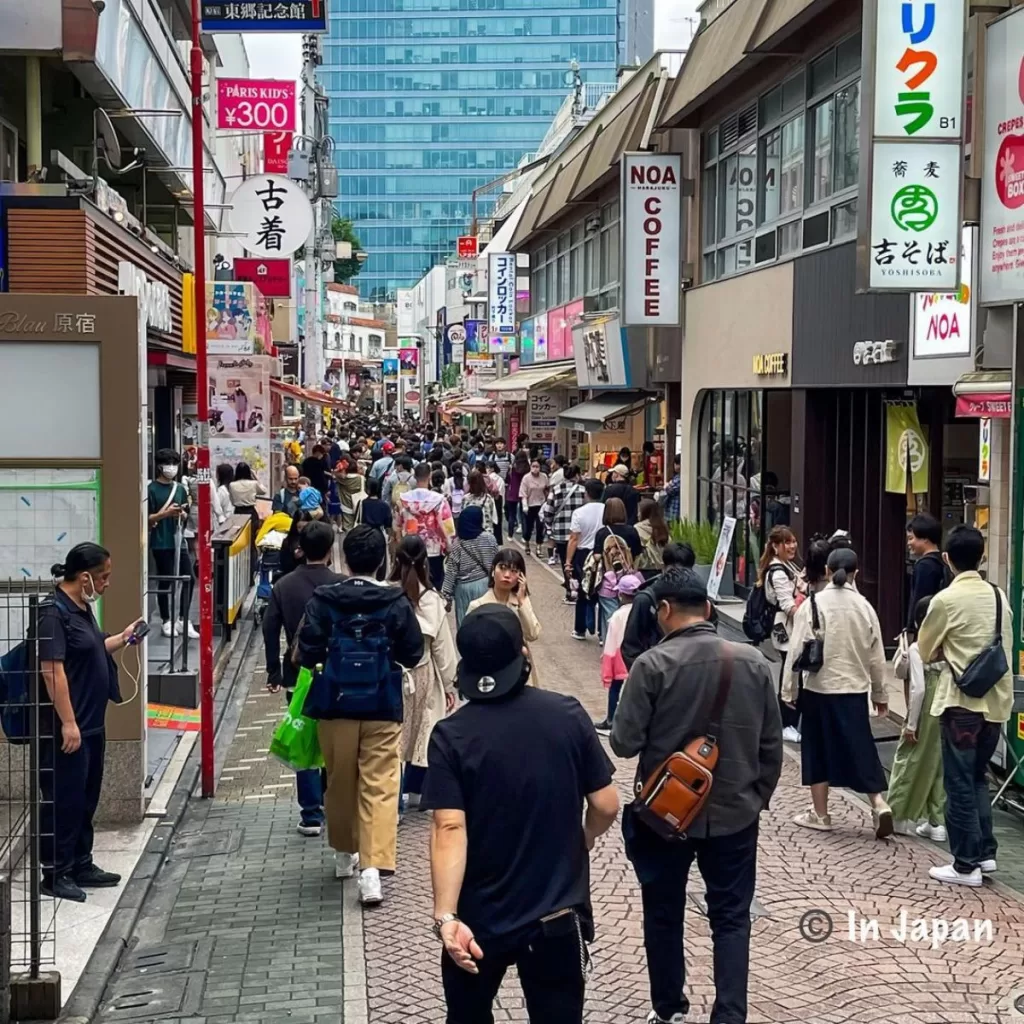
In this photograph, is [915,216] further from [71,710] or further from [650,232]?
[650,232]

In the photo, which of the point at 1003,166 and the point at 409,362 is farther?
the point at 409,362

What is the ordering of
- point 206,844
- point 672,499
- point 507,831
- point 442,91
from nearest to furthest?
point 507,831 → point 206,844 → point 672,499 → point 442,91

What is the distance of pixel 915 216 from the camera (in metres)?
10.8

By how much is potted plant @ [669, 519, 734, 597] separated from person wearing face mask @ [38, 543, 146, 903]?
37.0 feet

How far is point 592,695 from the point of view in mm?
12641

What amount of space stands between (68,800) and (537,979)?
363 cm

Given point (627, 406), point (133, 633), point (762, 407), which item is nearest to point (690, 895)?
point (133, 633)

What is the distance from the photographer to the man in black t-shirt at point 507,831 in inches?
163

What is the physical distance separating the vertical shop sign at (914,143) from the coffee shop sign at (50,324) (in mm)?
5877

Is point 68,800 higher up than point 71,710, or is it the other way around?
point 71,710

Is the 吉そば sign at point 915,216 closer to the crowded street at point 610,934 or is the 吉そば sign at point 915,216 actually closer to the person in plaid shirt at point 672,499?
the crowded street at point 610,934

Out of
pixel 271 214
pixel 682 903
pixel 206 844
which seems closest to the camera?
pixel 682 903

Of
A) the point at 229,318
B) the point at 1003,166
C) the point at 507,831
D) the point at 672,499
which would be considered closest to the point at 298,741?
the point at 507,831

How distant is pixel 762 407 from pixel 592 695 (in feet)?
20.4
